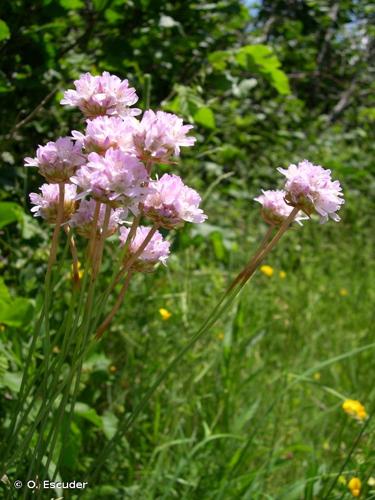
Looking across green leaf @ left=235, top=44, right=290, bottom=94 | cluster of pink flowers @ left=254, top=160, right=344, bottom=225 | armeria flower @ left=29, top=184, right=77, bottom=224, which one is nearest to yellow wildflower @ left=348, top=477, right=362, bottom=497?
cluster of pink flowers @ left=254, top=160, right=344, bottom=225

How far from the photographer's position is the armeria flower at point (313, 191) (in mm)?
834

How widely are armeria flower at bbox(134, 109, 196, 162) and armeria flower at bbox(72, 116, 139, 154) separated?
1 cm

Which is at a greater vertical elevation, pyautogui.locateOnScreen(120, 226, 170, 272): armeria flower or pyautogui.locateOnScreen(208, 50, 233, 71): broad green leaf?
pyautogui.locateOnScreen(120, 226, 170, 272): armeria flower

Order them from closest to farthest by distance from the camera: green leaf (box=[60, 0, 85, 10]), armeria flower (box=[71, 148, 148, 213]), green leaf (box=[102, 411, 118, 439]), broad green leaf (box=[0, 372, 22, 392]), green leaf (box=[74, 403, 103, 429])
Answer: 1. armeria flower (box=[71, 148, 148, 213])
2. broad green leaf (box=[0, 372, 22, 392])
3. green leaf (box=[74, 403, 103, 429])
4. green leaf (box=[102, 411, 118, 439])
5. green leaf (box=[60, 0, 85, 10])

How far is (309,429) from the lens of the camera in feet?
6.17

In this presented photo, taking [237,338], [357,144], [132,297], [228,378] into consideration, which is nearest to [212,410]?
[228,378]

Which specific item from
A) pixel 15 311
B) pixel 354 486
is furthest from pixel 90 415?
pixel 354 486

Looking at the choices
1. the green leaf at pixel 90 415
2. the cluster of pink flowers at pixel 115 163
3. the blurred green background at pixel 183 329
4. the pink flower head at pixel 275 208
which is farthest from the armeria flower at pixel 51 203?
the green leaf at pixel 90 415

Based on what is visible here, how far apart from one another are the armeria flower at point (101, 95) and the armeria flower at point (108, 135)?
0.05 meters

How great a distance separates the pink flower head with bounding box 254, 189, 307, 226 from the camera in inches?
35.7

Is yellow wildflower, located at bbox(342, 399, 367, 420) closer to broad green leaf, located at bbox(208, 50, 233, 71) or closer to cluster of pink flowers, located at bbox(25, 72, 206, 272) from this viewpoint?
cluster of pink flowers, located at bbox(25, 72, 206, 272)

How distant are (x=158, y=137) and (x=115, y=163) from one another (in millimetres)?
64

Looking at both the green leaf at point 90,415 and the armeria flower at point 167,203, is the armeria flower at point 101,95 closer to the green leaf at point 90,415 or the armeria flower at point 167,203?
the armeria flower at point 167,203

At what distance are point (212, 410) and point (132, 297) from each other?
436mm
